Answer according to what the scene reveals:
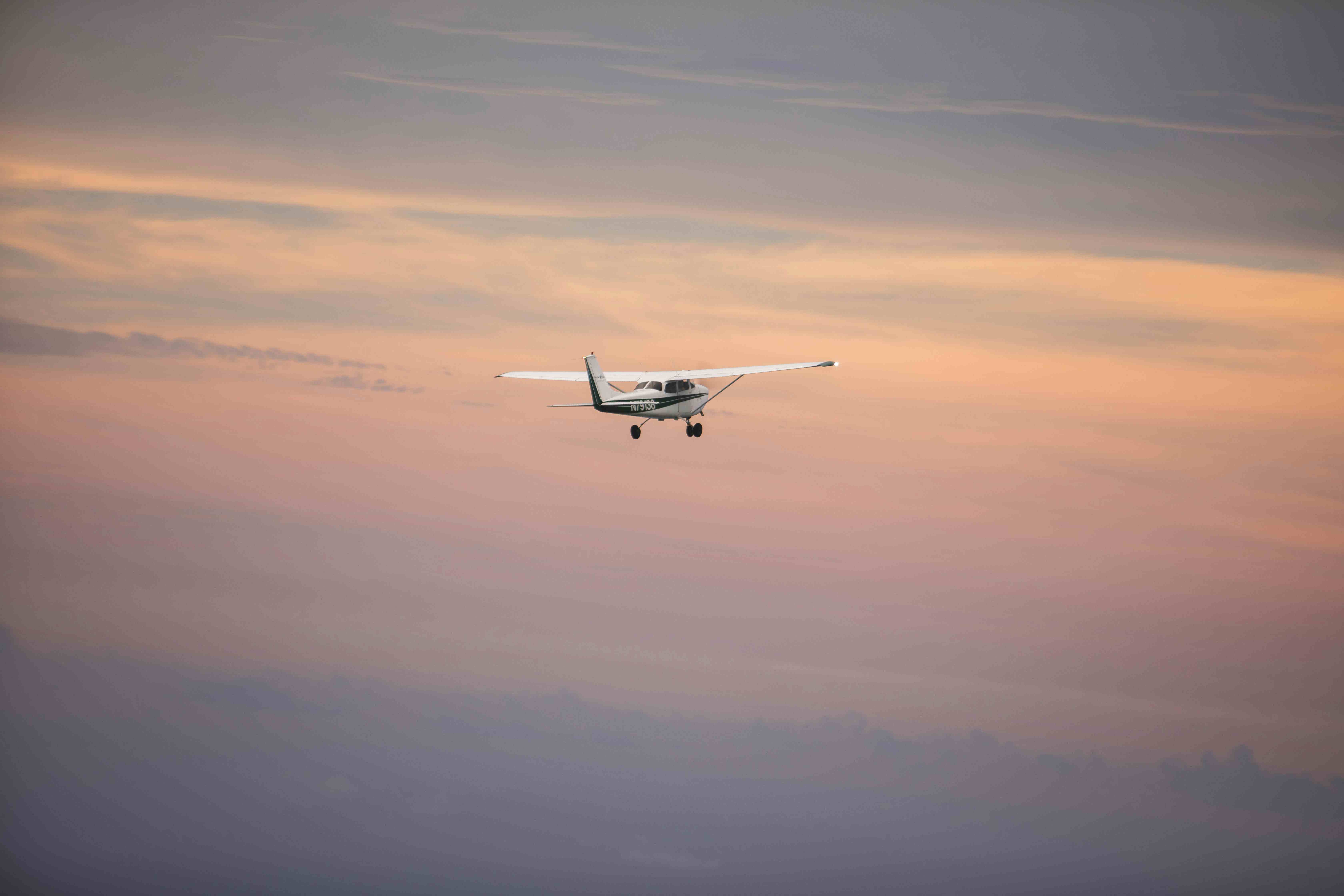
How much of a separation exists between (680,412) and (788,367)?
26.1 ft

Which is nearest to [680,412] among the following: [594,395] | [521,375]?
[594,395]

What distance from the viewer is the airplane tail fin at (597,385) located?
247 ft

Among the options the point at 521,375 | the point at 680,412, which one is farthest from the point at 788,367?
the point at 521,375

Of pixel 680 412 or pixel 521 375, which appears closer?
pixel 680 412

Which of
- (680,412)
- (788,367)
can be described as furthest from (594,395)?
(788,367)

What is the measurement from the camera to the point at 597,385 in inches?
2982

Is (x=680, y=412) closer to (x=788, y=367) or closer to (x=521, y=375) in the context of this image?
(x=788, y=367)

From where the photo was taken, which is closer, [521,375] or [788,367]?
[788,367]

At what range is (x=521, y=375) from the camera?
264 feet

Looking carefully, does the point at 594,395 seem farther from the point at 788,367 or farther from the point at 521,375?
the point at 788,367

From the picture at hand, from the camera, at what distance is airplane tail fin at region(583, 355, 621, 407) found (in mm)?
75312

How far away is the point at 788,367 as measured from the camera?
75188mm

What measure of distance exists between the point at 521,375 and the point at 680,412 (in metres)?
13.1

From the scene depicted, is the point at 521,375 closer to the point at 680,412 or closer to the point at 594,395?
the point at 594,395
